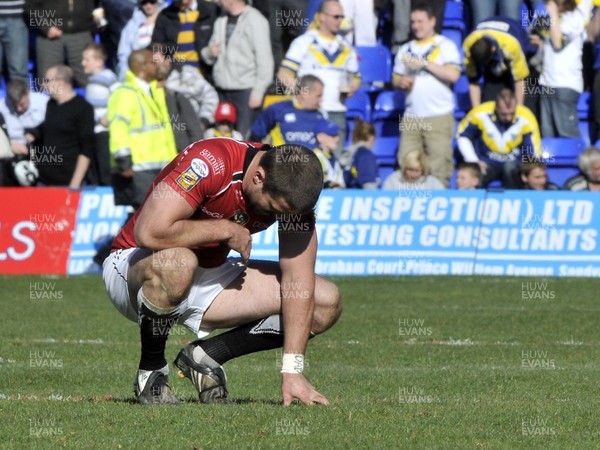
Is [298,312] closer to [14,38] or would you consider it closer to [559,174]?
[559,174]

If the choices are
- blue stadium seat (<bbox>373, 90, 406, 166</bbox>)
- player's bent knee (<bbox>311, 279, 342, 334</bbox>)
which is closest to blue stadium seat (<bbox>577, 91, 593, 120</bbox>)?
blue stadium seat (<bbox>373, 90, 406, 166</bbox>)

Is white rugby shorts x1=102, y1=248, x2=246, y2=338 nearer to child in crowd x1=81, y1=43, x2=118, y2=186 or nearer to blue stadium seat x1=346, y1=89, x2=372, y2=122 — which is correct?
child in crowd x1=81, y1=43, x2=118, y2=186

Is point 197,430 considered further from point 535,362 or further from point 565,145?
point 565,145

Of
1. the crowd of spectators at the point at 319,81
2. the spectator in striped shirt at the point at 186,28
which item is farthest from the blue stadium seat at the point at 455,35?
the spectator in striped shirt at the point at 186,28

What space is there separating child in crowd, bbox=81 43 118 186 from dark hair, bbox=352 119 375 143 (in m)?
3.43

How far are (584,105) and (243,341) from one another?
13.3 metres

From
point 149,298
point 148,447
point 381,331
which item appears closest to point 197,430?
point 148,447

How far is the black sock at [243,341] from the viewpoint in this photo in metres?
7.38

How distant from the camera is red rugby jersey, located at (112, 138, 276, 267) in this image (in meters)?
6.70

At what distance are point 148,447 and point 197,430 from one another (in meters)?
0.40

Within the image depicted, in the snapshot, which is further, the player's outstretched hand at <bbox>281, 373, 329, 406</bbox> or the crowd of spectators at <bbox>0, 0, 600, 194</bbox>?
the crowd of spectators at <bbox>0, 0, 600, 194</bbox>

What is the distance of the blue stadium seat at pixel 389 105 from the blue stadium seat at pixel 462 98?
2.77 ft

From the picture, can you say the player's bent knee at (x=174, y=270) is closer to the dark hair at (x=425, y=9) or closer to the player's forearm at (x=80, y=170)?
the player's forearm at (x=80, y=170)

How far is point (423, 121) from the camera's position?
18344 mm
